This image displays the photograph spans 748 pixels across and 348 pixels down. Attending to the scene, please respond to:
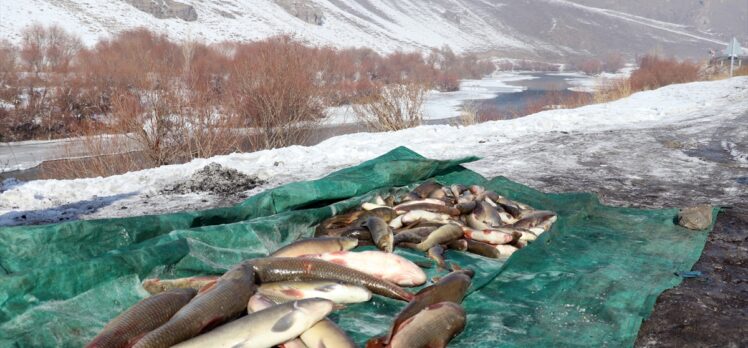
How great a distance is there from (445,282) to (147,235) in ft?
8.97

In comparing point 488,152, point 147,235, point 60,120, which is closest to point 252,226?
point 147,235

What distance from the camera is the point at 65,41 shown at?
46.1m

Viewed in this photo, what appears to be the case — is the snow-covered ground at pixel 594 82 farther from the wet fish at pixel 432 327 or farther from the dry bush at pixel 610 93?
the wet fish at pixel 432 327

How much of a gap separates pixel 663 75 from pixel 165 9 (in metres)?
60.1

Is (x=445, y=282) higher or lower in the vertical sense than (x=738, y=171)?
higher

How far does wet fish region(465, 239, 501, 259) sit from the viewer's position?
16.9 feet

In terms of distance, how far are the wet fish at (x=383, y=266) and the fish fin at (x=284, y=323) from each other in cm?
120

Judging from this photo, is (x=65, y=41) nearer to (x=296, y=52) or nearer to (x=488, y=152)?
(x=296, y=52)

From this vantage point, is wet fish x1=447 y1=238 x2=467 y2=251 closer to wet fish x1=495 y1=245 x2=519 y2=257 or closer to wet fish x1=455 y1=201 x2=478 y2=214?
wet fish x1=495 y1=245 x2=519 y2=257

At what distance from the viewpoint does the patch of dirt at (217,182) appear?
918cm

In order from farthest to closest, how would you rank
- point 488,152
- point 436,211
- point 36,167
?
point 36,167, point 488,152, point 436,211

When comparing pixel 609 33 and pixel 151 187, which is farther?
pixel 609 33

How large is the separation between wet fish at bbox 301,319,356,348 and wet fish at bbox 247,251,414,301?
31.8 inches

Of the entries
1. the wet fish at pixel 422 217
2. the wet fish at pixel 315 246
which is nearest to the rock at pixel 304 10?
the wet fish at pixel 422 217
